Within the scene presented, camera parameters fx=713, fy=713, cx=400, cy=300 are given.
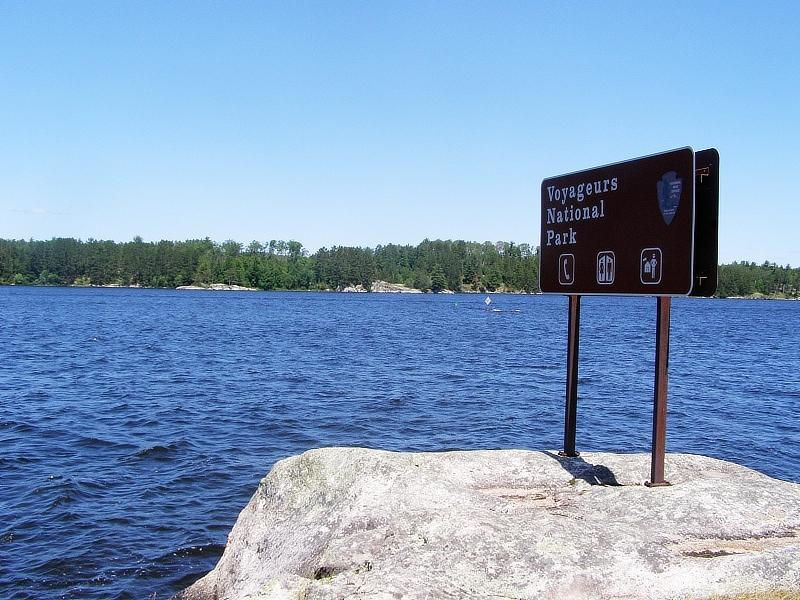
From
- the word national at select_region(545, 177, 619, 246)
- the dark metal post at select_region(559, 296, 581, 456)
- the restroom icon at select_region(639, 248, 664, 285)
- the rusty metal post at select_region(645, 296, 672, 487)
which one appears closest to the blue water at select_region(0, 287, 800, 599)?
the dark metal post at select_region(559, 296, 581, 456)

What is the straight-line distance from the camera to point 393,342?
51188 mm

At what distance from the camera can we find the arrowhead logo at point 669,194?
8223 millimetres

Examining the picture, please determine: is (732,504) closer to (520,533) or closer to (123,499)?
(520,533)

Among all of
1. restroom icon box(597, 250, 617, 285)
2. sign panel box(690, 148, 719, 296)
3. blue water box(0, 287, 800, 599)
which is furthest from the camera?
blue water box(0, 287, 800, 599)

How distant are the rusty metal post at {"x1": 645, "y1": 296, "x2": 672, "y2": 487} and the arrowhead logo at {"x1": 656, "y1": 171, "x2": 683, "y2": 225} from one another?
991 mm

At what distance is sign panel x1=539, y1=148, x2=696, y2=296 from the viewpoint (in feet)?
26.7

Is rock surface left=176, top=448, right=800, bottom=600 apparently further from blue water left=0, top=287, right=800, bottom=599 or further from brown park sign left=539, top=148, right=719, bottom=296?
blue water left=0, top=287, right=800, bottom=599

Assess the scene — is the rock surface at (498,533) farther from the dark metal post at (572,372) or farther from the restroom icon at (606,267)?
the restroom icon at (606,267)

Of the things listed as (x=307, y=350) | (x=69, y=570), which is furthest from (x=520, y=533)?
(x=307, y=350)

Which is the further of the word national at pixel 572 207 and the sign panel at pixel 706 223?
the word national at pixel 572 207

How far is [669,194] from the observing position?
27.4 ft

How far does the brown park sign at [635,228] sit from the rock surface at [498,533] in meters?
2.39

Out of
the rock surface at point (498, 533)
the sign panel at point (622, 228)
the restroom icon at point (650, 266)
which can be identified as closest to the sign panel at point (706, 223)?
the sign panel at point (622, 228)

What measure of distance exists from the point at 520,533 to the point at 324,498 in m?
2.36
